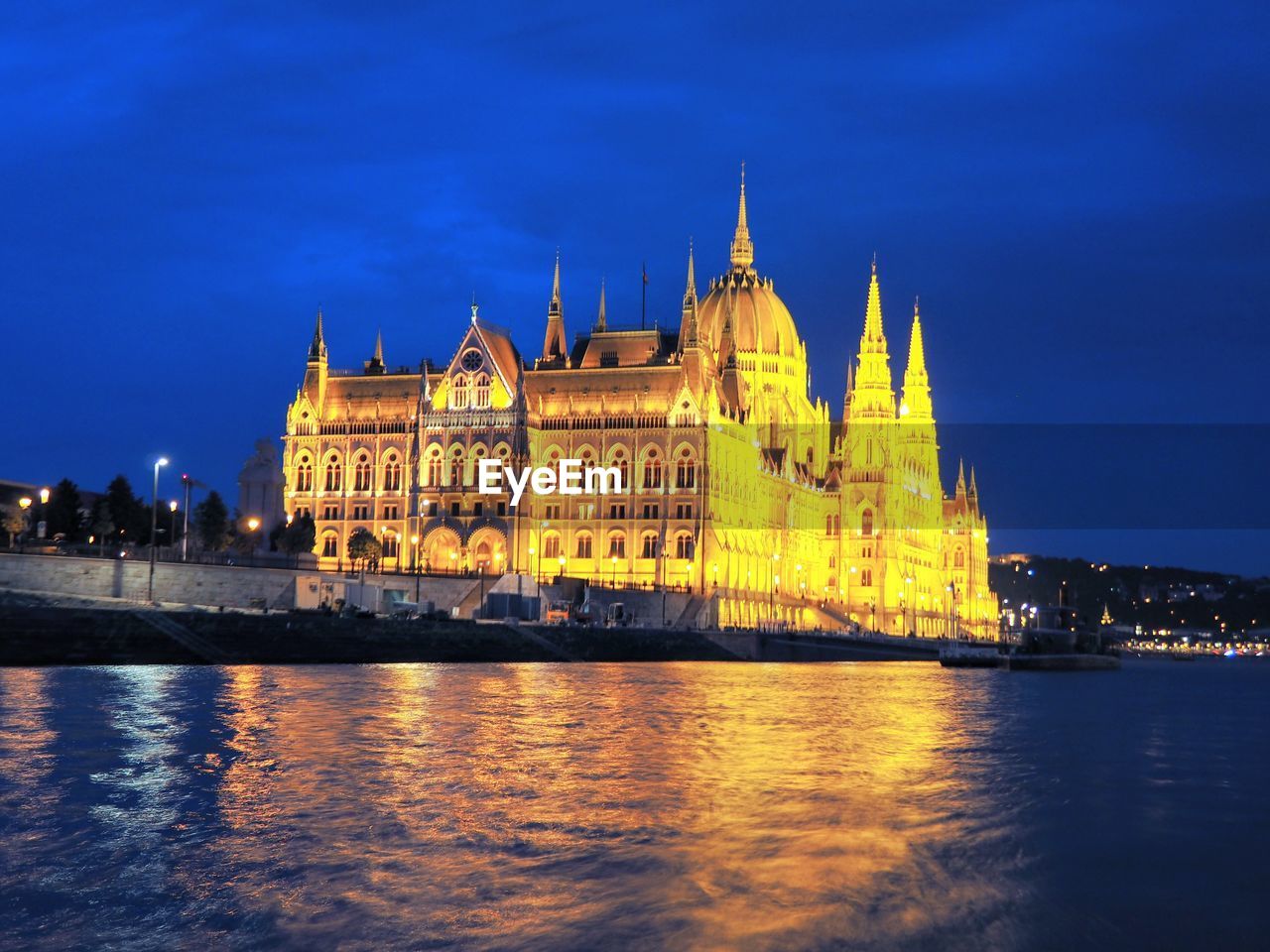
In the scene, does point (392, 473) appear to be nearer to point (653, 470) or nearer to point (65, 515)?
point (653, 470)

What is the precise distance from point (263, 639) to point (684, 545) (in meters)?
50.1

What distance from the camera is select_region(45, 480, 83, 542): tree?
101438mm

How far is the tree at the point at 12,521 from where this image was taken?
309ft

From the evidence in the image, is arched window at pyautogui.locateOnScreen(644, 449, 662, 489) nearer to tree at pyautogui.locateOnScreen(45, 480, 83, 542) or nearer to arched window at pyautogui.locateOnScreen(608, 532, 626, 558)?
arched window at pyautogui.locateOnScreen(608, 532, 626, 558)

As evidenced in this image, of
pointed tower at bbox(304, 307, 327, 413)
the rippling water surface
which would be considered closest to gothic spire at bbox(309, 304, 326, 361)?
pointed tower at bbox(304, 307, 327, 413)

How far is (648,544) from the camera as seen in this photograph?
125188 millimetres

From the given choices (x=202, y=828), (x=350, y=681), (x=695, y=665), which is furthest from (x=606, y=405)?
(x=202, y=828)

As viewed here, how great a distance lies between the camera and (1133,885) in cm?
2333

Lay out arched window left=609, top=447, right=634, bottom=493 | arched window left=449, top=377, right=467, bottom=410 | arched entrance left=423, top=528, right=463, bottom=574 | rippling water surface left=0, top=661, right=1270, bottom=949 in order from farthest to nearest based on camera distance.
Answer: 1. arched window left=449, top=377, right=467, bottom=410
2. arched entrance left=423, top=528, right=463, bottom=574
3. arched window left=609, top=447, right=634, bottom=493
4. rippling water surface left=0, top=661, right=1270, bottom=949

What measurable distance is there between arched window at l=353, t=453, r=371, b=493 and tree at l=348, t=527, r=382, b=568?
28.9 feet

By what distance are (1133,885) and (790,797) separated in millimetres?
9469

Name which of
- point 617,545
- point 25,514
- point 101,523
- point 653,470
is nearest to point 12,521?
point 25,514

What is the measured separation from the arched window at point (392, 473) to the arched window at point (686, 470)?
24.3m

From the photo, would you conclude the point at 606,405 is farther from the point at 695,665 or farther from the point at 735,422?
the point at 695,665
